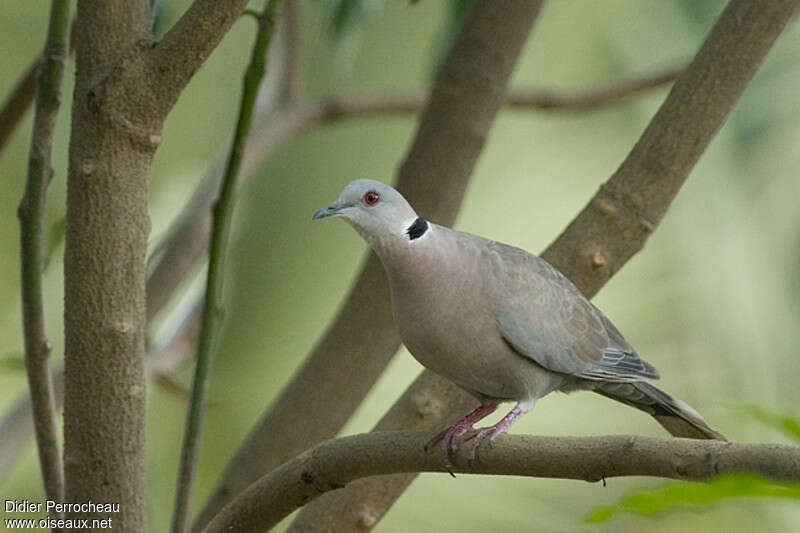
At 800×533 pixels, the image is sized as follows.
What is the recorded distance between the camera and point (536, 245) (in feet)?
12.2

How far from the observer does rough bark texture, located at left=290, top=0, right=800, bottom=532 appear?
1650mm

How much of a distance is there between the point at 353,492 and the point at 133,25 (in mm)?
865

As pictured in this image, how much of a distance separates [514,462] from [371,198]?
504 mm

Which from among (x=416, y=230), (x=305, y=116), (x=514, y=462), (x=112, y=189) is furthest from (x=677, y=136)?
(x=305, y=116)

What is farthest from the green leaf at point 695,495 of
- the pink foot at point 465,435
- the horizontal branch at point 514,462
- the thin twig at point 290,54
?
the thin twig at point 290,54

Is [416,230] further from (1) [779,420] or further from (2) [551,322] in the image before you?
(1) [779,420]

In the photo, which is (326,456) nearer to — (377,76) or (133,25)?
(133,25)

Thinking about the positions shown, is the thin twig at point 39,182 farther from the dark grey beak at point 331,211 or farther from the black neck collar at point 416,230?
the black neck collar at point 416,230

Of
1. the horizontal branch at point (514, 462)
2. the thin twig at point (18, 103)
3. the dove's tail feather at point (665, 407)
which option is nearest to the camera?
the horizontal branch at point (514, 462)

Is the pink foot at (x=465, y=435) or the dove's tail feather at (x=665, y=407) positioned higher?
the dove's tail feather at (x=665, y=407)

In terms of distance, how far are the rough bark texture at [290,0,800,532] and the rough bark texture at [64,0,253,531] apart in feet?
1.68

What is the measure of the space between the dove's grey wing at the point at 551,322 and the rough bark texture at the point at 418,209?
0.47 m

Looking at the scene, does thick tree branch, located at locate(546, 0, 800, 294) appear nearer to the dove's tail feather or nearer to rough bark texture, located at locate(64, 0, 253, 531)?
the dove's tail feather

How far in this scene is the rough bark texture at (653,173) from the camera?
5.41 ft
